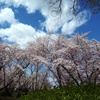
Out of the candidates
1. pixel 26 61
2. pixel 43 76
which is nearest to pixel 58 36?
pixel 26 61

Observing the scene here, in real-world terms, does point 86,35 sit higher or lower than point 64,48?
higher

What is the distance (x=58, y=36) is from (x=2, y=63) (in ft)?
28.3

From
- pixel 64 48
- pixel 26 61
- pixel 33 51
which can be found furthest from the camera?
pixel 26 61

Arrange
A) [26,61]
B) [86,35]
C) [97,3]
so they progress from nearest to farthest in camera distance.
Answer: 1. [97,3]
2. [86,35]
3. [26,61]

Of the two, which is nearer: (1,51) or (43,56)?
(43,56)

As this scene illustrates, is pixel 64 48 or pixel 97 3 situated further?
pixel 64 48

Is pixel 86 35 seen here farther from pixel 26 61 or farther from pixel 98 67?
pixel 26 61

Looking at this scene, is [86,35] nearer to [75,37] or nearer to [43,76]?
[75,37]

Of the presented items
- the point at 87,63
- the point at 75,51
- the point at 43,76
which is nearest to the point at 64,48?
the point at 75,51

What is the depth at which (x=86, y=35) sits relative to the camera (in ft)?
101

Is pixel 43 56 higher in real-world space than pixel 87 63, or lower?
higher

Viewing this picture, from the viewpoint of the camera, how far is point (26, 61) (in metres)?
36.2

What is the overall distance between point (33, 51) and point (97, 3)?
54.0 feet

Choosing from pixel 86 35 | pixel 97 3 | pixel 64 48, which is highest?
pixel 86 35
